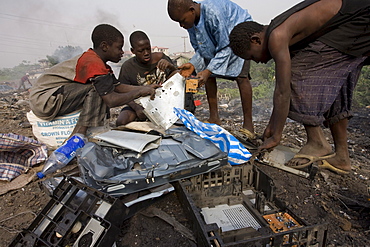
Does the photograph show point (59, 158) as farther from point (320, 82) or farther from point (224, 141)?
point (320, 82)

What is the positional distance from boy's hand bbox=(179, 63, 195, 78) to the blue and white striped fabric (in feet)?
2.86

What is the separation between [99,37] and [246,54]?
1.71 m

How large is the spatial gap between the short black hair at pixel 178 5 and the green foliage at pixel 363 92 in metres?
5.60

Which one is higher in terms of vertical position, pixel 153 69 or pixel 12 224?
pixel 153 69

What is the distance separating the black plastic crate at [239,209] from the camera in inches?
50.4

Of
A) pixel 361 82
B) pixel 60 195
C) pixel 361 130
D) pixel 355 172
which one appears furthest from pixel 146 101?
pixel 361 82

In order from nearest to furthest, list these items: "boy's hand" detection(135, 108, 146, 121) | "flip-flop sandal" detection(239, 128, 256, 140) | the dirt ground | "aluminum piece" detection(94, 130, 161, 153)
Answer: the dirt ground
"aluminum piece" detection(94, 130, 161, 153)
"flip-flop sandal" detection(239, 128, 256, 140)
"boy's hand" detection(135, 108, 146, 121)

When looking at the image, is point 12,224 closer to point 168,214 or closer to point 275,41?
point 168,214

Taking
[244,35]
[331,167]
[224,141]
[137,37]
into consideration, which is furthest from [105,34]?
[331,167]

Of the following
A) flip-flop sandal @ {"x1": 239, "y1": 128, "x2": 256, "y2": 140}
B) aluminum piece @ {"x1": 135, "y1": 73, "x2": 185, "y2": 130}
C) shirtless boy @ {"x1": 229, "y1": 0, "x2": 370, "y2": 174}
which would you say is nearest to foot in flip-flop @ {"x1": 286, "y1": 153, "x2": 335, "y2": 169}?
shirtless boy @ {"x1": 229, "y1": 0, "x2": 370, "y2": 174}

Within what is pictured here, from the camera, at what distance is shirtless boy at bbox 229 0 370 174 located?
188 cm

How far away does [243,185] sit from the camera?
2.02 metres

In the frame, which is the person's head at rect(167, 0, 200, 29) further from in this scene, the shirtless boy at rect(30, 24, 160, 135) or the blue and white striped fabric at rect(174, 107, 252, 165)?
the blue and white striped fabric at rect(174, 107, 252, 165)

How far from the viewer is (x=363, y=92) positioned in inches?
278
